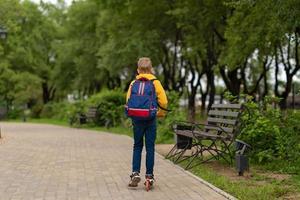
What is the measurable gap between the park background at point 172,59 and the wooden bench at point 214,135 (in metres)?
0.38

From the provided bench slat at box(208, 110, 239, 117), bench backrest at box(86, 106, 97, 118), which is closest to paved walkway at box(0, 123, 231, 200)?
bench slat at box(208, 110, 239, 117)

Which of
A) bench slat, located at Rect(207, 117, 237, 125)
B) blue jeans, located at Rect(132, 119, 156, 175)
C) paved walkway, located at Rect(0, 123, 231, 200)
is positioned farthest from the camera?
bench slat, located at Rect(207, 117, 237, 125)

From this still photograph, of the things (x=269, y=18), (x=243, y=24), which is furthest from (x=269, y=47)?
(x=269, y=18)

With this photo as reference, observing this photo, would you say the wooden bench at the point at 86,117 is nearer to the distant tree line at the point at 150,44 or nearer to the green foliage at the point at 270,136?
the distant tree line at the point at 150,44

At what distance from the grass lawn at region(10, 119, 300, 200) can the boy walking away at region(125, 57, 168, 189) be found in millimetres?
1150

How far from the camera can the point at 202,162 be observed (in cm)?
1119

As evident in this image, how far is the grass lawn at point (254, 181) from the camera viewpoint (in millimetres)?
7703

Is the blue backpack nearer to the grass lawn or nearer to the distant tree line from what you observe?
the grass lawn

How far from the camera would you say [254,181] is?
9.02 m

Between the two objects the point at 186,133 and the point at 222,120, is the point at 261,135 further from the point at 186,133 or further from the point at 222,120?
the point at 186,133

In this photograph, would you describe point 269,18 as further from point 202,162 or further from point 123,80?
point 123,80

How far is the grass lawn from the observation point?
7703 millimetres

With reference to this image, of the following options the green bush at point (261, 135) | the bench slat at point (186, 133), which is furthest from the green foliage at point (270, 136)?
the bench slat at point (186, 133)

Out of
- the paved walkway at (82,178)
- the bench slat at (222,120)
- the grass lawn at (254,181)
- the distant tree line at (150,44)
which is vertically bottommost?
the paved walkway at (82,178)
